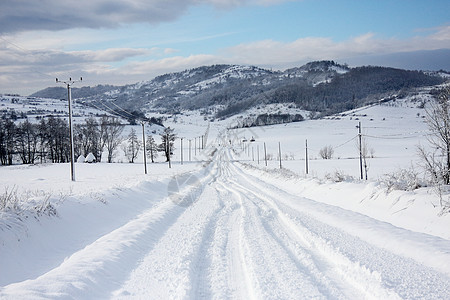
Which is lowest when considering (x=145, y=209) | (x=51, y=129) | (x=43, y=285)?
(x=145, y=209)

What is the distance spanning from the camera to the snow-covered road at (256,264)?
17.4 feet

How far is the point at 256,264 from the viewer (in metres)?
6.64

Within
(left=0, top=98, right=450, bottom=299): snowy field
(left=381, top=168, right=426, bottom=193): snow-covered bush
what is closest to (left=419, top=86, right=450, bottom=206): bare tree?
(left=381, top=168, right=426, bottom=193): snow-covered bush

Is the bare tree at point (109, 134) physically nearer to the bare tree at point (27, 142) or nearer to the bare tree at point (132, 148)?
the bare tree at point (132, 148)

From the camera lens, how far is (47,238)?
8.99m

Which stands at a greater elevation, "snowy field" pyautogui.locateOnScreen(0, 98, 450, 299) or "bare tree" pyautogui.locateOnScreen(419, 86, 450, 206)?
"bare tree" pyautogui.locateOnScreen(419, 86, 450, 206)

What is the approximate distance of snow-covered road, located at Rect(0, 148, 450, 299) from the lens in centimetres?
529

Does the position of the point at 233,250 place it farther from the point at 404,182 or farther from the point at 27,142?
the point at 27,142

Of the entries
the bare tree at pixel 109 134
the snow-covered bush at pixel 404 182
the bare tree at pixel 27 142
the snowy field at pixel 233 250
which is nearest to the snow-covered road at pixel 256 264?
the snowy field at pixel 233 250

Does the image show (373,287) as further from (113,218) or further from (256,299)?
(113,218)

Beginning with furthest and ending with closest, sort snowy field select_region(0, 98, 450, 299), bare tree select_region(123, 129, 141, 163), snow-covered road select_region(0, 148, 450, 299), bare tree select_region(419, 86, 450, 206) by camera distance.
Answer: bare tree select_region(123, 129, 141, 163) → bare tree select_region(419, 86, 450, 206) → snowy field select_region(0, 98, 450, 299) → snow-covered road select_region(0, 148, 450, 299)

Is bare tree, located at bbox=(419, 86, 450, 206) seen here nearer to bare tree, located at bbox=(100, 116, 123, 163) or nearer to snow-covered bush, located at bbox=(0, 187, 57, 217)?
snow-covered bush, located at bbox=(0, 187, 57, 217)

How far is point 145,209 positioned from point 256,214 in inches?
247

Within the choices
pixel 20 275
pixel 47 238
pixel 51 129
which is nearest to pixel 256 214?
pixel 47 238
